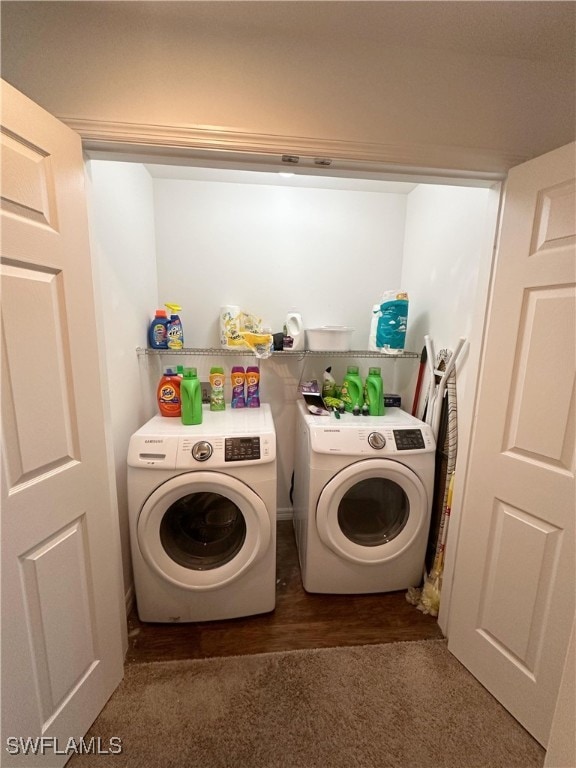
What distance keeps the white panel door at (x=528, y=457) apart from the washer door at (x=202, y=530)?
90 centimetres

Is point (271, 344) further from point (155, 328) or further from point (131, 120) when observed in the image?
point (131, 120)

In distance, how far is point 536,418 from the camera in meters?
1.00

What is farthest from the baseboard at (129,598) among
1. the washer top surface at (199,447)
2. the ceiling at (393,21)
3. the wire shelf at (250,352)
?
the ceiling at (393,21)

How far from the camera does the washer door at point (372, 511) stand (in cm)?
145

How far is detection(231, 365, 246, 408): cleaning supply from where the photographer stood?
1809 mm

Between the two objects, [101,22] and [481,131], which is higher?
[101,22]

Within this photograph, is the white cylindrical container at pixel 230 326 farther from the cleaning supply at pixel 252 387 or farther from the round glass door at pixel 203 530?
the round glass door at pixel 203 530

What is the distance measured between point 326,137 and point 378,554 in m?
1.79

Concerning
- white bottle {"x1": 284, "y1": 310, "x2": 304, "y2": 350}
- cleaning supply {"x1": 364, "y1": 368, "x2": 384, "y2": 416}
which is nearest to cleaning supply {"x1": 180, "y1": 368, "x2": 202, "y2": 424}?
white bottle {"x1": 284, "y1": 310, "x2": 304, "y2": 350}

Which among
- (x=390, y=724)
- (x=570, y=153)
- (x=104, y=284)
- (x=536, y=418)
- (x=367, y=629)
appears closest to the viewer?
(x=570, y=153)

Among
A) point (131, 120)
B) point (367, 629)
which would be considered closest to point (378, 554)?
point (367, 629)

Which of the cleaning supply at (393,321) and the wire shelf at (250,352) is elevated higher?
the cleaning supply at (393,321)

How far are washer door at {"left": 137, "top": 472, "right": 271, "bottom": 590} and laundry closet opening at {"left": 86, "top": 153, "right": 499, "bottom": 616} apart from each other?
227 mm

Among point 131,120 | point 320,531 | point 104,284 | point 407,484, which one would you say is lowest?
point 320,531
